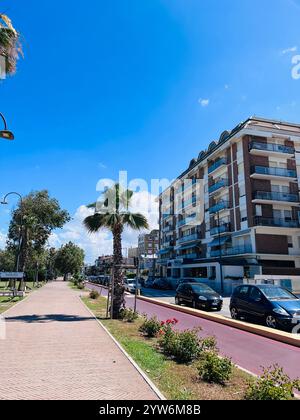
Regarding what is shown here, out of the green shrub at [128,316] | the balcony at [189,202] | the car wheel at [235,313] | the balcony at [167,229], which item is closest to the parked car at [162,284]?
the balcony at [189,202]

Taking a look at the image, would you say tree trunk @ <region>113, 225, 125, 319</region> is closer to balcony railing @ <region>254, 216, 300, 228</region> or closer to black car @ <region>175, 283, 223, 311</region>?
black car @ <region>175, 283, 223, 311</region>

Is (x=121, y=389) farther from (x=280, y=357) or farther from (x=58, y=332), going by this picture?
(x=58, y=332)

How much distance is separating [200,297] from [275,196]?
26.3 meters

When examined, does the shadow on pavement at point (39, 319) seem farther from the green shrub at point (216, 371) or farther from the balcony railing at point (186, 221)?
the balcony railing at point (186, 221)

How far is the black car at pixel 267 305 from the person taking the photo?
10395 millimetres

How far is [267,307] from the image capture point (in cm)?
1104

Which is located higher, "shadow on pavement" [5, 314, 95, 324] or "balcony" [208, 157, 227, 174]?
"balcony" [208, 157, 227, 174]

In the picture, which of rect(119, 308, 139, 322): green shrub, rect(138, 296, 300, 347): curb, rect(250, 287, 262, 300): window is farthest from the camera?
rect(119, 308, 139, 322): green shrub

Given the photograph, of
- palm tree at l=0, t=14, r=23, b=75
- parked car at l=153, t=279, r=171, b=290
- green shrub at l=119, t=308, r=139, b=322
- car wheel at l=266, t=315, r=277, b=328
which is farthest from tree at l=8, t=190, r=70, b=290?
car wheel at l=266, t=315, r=277, b=328

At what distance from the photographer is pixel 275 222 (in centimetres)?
3916

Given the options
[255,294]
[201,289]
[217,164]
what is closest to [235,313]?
[255,294]

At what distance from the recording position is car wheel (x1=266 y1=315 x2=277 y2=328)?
10.7 metres

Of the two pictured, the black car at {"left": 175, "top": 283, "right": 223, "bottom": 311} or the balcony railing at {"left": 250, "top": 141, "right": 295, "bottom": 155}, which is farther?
the balcony railing at {"left": 250, "top": 141, "right": 295, "bottom": 155}

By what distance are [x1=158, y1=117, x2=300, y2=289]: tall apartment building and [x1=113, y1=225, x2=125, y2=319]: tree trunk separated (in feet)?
74.6
